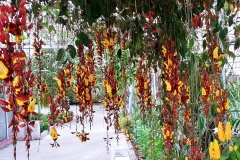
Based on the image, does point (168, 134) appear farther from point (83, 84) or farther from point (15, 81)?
point (15, 81)

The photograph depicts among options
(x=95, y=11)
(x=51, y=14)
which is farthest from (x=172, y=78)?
(x=51, y=14)

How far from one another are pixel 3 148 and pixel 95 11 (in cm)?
529

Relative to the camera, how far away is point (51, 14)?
1517 millimetres

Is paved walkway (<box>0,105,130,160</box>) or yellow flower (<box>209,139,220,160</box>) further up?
yellow flower (<box>209,139,220,160</box>)

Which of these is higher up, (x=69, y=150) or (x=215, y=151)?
(x=215, y=151)

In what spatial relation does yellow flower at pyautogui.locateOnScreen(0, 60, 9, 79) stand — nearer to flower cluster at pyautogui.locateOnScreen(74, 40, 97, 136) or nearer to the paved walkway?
flower cluster at pyautogui.locateOnScreen(74, 40, 97, 136)

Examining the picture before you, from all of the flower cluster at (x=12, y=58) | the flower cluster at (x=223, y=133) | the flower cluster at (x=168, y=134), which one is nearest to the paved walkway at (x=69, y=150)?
the flower cluster at (x=168, y=134)

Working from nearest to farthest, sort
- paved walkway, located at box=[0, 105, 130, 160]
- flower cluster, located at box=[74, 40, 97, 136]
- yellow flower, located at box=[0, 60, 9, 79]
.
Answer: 1. yellow flower, located at box=[0, 60, 9, 79]
2. flower cluster, located at box=[74, 40, 97, 136]
3. paved walkway, located at box=[0, 105, 130, 160]

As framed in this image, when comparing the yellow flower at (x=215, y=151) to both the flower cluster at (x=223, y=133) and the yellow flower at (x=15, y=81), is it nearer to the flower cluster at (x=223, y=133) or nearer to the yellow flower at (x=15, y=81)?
the flower cluster at (x=223, y=133)

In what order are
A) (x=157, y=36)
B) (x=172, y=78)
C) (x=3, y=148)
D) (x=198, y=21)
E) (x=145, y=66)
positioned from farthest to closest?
(x=3, y=148) → (x=145, y=66) → (x=157, y=36) → (x=198, y=21) → (x=172, y=78)

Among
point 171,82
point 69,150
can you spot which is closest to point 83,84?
point 171,82

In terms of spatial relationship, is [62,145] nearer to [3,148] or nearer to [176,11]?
[3,148]

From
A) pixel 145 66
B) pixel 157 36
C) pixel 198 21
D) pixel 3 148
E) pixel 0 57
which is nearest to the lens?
pixel 0 57

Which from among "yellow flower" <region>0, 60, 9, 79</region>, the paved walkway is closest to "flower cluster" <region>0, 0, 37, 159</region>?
"yellow flower" <region>0, 60, 9, 79</region>
